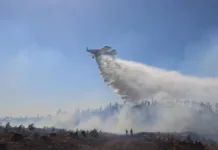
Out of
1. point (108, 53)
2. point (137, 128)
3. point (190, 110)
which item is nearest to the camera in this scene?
point (108, 53)

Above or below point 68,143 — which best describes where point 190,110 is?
above

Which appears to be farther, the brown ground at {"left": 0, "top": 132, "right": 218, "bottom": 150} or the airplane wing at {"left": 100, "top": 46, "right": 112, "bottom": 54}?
the airplane wing at {"left": 100, "top": 46, "right": 112, "bottom": 54}

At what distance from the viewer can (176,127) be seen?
16012 cm

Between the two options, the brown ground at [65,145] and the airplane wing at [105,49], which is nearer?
the brown ground at [65,145]

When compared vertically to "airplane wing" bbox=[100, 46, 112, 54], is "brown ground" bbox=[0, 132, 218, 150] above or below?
below

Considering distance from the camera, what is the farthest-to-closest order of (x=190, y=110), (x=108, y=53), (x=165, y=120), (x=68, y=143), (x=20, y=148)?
(x=190, y=110) → (x=165, y=120) → (x=108, y=53) → (x=68, y=143) → (x=20, y=148)

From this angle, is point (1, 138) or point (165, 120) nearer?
point (1, 138)

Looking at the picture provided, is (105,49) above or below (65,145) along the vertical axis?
above

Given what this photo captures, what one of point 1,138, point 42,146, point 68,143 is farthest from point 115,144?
point 1,138

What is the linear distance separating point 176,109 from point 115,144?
118m

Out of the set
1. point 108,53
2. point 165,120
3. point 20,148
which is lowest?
point 20,148

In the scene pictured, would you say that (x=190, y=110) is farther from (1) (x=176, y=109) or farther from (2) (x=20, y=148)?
(2) (x=20, y=148)

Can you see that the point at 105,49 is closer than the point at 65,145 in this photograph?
No

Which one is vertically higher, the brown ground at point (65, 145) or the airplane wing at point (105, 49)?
the airplane wing at point (105, 49)
